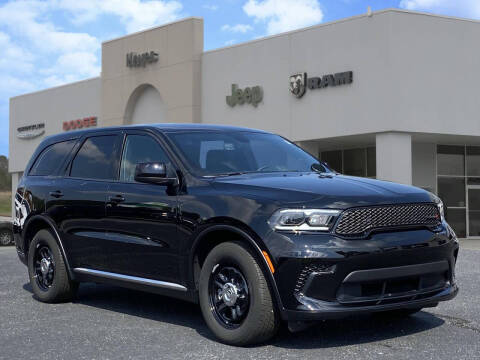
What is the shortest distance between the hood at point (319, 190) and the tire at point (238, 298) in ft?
1.55

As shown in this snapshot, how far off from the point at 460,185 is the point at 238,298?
76.4 ft

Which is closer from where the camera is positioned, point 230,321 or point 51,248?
point 230,321

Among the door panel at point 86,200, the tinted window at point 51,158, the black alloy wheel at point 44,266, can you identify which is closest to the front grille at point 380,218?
the door panel at point 86,200

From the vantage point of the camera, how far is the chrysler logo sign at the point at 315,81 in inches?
960

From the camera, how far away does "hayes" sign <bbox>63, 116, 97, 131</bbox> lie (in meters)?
36.3

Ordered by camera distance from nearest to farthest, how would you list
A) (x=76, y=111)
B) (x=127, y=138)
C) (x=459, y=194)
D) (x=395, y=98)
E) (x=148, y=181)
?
(x=148, y=181) → (x=127, y=138) → (x=395, y=98) → (x=459, y=194) → (x=76, y=111)

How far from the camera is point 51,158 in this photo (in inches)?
336

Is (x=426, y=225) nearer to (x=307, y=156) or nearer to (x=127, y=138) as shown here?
(x=307, y=156)

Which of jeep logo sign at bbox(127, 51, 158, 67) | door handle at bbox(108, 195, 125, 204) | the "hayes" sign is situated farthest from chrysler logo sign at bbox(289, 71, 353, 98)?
door handle at bbox(108, 195, 125, 204)

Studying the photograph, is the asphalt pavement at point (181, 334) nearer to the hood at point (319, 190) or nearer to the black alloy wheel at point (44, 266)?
the black alloy wheel at point (44, 266)

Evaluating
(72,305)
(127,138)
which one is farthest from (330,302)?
(72,305)

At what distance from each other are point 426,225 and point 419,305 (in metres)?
0.61

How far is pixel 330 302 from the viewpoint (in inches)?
211

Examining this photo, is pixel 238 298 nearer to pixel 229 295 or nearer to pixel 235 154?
pixel 229 295
